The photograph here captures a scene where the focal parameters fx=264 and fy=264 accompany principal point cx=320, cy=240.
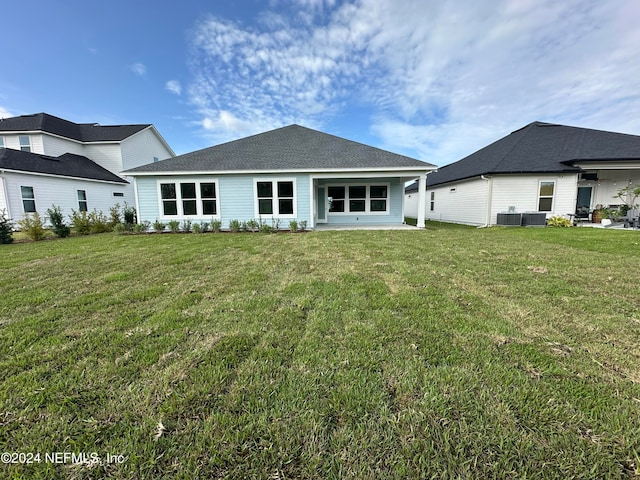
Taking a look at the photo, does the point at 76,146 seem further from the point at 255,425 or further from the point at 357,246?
the point at 255,425

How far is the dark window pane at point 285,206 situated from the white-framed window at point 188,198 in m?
2.79

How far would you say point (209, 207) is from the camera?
38.8 ft

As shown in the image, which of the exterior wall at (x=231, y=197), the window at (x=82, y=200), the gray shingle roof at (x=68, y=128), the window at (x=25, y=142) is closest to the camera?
the exterior wall at (x=231, y=197)

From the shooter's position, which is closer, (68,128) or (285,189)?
(285,189)

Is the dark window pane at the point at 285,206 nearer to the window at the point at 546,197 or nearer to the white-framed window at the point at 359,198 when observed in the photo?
the white-framed window at the point at 359,198

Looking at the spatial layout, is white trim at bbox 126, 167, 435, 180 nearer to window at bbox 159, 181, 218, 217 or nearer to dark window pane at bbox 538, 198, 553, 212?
window at bbox 159, 181, 218, 217

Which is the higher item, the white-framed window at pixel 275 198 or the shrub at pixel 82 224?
the white-framed window at pixel 275 198

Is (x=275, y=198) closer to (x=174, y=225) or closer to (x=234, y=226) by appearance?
(x=234, y=226)

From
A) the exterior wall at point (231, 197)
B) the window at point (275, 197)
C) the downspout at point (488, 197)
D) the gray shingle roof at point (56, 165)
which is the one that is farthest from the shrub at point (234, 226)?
the downspout at point (488, 197)

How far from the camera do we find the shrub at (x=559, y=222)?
41.8 ft

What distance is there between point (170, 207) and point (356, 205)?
8.90 meters

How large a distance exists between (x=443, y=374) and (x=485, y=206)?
1447 centimetres

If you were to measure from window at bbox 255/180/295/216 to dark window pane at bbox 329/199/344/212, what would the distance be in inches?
117

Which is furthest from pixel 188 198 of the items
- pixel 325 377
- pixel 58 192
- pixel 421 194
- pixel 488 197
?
pixel 488 197
